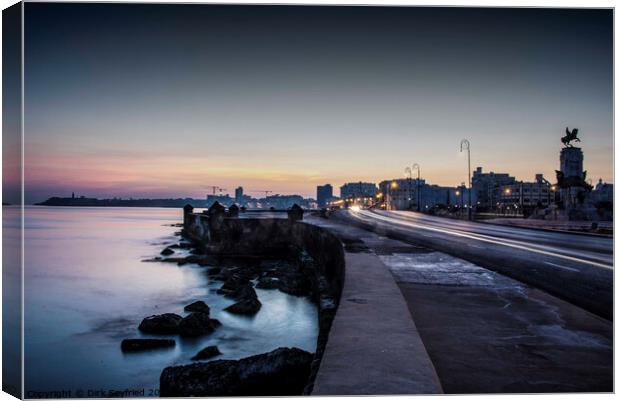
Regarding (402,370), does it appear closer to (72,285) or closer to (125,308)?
(125,308)

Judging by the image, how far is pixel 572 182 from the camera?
145 feet

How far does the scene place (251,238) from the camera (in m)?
41.0

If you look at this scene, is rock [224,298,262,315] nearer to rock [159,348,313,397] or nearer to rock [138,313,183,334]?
rock [138,313,183,334]

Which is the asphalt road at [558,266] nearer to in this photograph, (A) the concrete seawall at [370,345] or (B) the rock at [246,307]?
(A) the concrete seawall at [370,345]

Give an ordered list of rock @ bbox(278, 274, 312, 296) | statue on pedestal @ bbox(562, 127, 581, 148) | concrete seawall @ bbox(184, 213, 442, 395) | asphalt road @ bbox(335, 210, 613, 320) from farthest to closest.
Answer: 1. statue on pedestal @ bbox(562, 127, 581, 148)
2. rock @ bbox(278, 274, 312, 296)
3. asphalt road @ bbox(335, 210, 613, 320)
4. concrete seawall @ bbox(184, 213, 442, 395)

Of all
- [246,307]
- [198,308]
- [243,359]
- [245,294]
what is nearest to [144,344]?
[198,308]

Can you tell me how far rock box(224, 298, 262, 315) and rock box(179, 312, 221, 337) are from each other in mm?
2593

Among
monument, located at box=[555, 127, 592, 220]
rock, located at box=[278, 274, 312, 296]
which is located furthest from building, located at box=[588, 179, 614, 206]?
rock, located at box=[278, 274, 312, 296]

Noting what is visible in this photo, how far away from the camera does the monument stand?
41844 mm

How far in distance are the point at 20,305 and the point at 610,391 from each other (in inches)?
270

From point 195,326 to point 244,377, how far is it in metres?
7.66

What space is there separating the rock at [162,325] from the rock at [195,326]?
231mm

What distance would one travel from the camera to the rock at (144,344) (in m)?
13.5

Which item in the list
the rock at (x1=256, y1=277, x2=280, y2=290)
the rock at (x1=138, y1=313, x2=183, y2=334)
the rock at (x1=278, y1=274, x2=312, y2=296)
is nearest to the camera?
the rock at (x1=138, y1=313, x2=183, y2=334)
